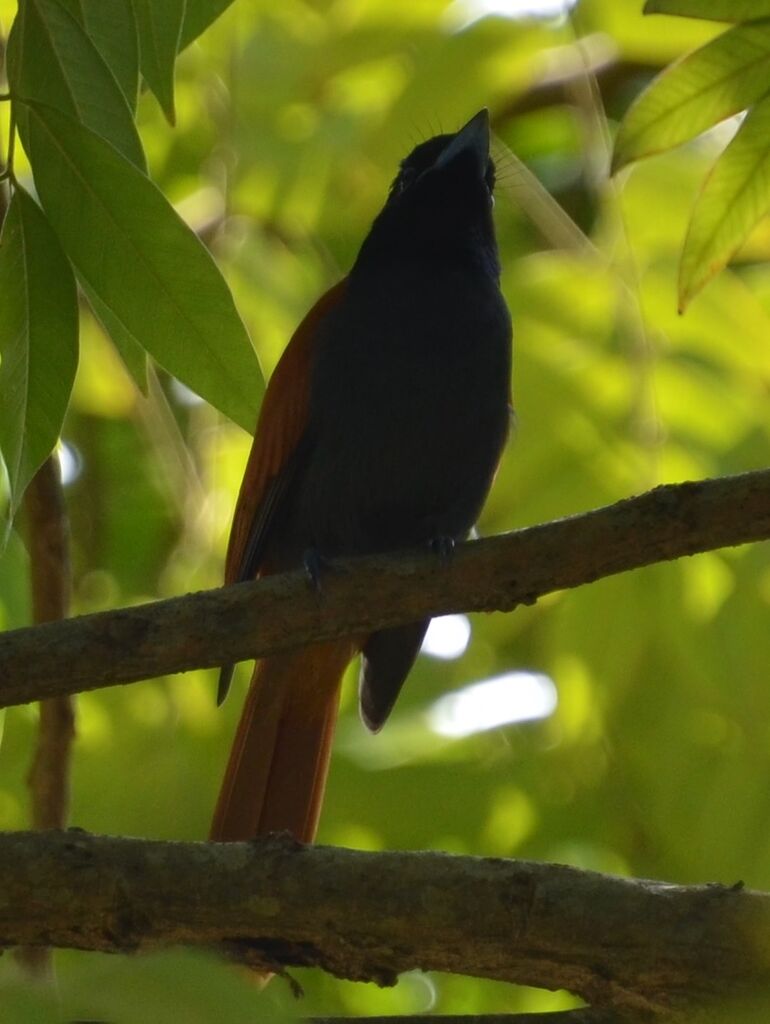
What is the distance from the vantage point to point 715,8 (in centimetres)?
245

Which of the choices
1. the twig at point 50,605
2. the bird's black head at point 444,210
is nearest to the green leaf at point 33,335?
the twig at point 50,605

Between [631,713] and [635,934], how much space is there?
4.45ft

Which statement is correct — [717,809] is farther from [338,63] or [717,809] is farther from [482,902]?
[338,63]

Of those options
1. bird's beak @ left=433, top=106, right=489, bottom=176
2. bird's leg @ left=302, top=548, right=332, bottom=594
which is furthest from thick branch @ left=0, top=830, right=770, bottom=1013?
bird's beak @ left=433, top=106, right=489, bottom=176

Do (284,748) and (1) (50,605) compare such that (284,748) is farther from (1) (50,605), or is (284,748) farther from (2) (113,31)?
(2) (113,31)

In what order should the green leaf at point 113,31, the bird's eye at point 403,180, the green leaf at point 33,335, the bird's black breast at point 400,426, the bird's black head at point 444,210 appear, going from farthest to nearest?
1. the bird's eye at point 403,180
2. the bird's black head at point 444,210
3. the bird's black breast at point 400,426
4. the green leaf at point 113,31
5. the green leaf at point 33,335

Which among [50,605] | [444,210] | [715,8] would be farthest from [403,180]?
[715,8]

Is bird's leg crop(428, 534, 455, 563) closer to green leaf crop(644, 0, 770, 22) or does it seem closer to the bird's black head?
green leaf crop(644, 0, 770, 22)

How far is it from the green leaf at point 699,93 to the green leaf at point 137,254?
0.83 metres

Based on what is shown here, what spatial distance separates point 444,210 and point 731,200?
162 cm

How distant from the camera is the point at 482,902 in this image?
222 cm

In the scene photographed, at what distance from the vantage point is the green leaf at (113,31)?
93.4 inches

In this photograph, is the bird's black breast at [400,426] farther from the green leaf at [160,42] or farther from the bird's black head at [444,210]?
the green leaf at [160,42]

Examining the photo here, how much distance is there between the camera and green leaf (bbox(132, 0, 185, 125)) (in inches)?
92.5
